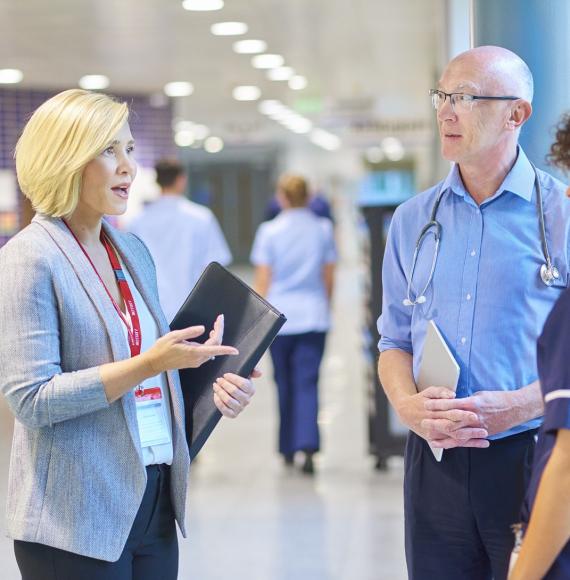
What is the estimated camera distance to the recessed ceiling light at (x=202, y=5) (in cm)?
838

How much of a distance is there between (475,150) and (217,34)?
25.9ft

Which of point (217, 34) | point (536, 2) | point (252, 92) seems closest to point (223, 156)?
point (252, 92)

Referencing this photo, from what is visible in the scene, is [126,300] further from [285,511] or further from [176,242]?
[176,242]

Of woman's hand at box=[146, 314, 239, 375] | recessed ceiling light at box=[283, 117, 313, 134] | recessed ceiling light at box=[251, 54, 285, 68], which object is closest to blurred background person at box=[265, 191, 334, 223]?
recessed ceiling light at box=[251, 54, 285, 68]

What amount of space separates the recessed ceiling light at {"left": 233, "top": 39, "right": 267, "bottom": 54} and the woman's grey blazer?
865cm

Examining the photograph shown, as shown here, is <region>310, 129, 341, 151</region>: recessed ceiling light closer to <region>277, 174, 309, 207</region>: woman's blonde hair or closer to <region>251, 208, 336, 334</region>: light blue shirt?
<region>277, 174, 309, 207</region>: woman's blonde hair

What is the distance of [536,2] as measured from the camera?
11.3ft

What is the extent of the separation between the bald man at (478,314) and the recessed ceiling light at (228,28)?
723 cm

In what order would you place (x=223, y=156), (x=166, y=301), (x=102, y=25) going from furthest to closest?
(x=223, y=156) → (x=102, y=25) → (x=166, y=301)

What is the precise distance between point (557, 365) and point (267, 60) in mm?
10669

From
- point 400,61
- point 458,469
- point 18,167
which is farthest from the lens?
point 400,61

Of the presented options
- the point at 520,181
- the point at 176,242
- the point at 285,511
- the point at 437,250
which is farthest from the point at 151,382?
the point at 176,242

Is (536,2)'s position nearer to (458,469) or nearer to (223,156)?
(458,469)

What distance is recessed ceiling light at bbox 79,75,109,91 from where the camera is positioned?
13281mm
